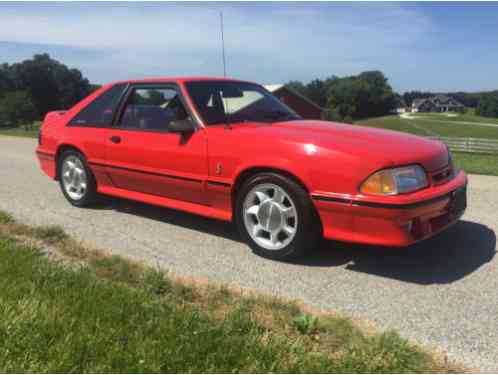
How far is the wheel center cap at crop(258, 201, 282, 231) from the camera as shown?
367 centimetres

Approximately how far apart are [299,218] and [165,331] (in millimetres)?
1450

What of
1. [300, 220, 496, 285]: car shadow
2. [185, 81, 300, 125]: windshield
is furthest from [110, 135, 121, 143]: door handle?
[300, 220, 496, 285]: car shadow

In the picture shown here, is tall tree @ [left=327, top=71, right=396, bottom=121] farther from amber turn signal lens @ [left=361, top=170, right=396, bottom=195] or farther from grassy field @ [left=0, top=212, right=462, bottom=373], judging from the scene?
grassy field @ [left=0, top=212, right=462, bottom=373]

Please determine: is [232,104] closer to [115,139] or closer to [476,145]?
[115,139]

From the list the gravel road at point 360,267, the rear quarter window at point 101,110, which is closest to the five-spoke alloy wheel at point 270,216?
the gravel road at point 360,267

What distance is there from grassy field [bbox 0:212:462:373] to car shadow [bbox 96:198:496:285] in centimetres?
94

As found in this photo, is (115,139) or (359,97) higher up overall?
(359,97)

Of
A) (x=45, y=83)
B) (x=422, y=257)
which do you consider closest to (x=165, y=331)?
(x=422, y=257)

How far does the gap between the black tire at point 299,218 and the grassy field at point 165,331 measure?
69cm

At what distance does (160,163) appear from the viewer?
4.39 m

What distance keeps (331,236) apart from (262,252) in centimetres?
63

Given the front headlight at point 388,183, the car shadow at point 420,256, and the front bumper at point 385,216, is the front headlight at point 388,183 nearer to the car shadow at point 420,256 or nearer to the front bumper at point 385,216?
the front bumper at point 385,216

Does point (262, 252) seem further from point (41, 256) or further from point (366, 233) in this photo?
point (41, 256)

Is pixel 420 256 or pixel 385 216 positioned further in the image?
pixel 420 256
